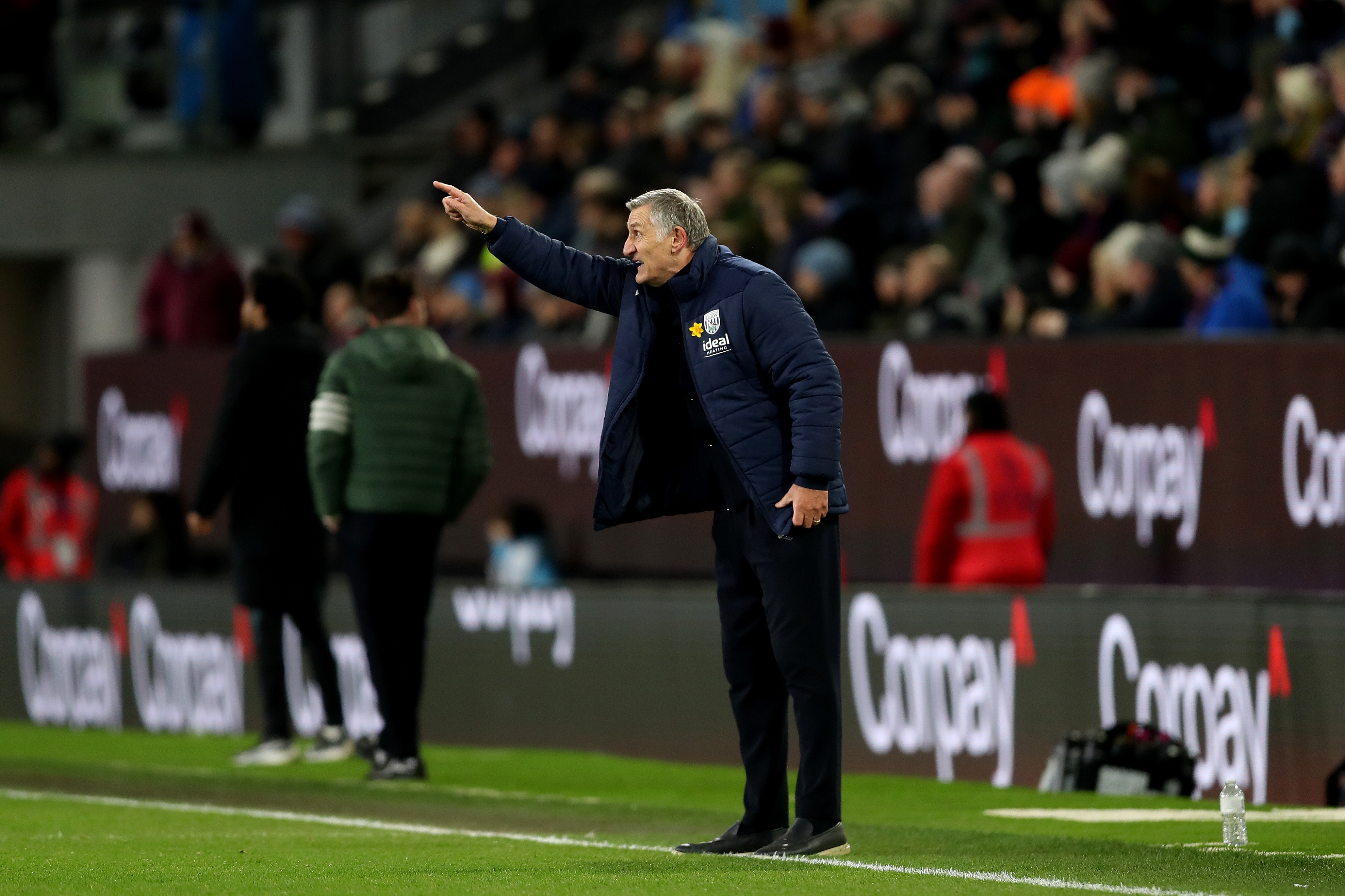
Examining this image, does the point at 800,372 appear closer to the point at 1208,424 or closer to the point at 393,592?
the point at 393,592

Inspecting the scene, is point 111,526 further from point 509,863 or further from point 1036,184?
point 509,863

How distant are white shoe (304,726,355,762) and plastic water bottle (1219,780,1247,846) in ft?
15.0

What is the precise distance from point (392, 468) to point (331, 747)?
179 centimetres

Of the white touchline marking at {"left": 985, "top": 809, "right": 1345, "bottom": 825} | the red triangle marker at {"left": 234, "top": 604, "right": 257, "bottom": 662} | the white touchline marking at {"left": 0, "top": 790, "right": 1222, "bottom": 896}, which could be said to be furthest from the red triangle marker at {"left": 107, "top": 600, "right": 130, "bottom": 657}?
the white touchline marking at {"left": 985, "top": 809, "right": 1345, "bottom": 825}

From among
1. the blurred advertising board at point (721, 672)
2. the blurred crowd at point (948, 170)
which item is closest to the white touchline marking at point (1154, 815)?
the blurred advertising board at point (721, 672)

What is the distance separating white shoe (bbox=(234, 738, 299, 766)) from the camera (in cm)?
1098

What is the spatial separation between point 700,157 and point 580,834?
29.3 feet

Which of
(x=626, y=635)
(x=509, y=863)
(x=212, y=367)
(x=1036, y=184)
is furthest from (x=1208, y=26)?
(x=509, y=863)

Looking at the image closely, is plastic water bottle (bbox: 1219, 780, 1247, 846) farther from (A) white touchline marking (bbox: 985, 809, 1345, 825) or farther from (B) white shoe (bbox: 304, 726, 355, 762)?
(B) white shoe (bbox: 304, 726, 355, 762)

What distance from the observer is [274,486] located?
1091 centimetres

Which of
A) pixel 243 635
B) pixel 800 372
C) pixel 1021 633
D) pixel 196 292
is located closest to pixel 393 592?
pixel 1021 633

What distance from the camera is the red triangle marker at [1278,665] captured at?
986cm

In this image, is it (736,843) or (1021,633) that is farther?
(1021,633)

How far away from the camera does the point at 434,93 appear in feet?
68.1
